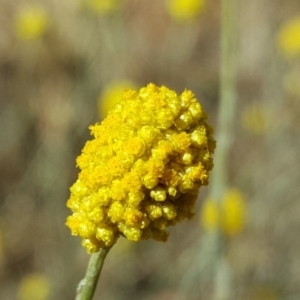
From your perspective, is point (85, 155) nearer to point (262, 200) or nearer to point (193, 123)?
point (193, 123)

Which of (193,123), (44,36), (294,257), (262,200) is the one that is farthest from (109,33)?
(193,123)

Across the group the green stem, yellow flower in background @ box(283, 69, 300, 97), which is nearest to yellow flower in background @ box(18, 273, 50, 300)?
yellow flower in background @ box(283, 69, 300, 97)

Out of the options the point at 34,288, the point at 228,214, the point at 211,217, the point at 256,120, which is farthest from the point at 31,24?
the point at 211,217

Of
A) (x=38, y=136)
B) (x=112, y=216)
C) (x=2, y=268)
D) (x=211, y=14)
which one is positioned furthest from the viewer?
(x=211, y=14)

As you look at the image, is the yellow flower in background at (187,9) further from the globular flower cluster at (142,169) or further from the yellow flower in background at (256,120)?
the globular flower cluster at (142,169)

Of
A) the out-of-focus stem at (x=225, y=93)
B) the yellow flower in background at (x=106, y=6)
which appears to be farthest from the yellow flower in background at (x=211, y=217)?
the yellow flower in background at (x=106, y=6)

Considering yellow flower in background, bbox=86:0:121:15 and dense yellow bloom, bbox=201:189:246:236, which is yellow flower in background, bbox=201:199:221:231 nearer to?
dense yellow bloom, bbox=201:189:246:236

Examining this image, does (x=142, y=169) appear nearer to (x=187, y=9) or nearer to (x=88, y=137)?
(x=187, y=9)
